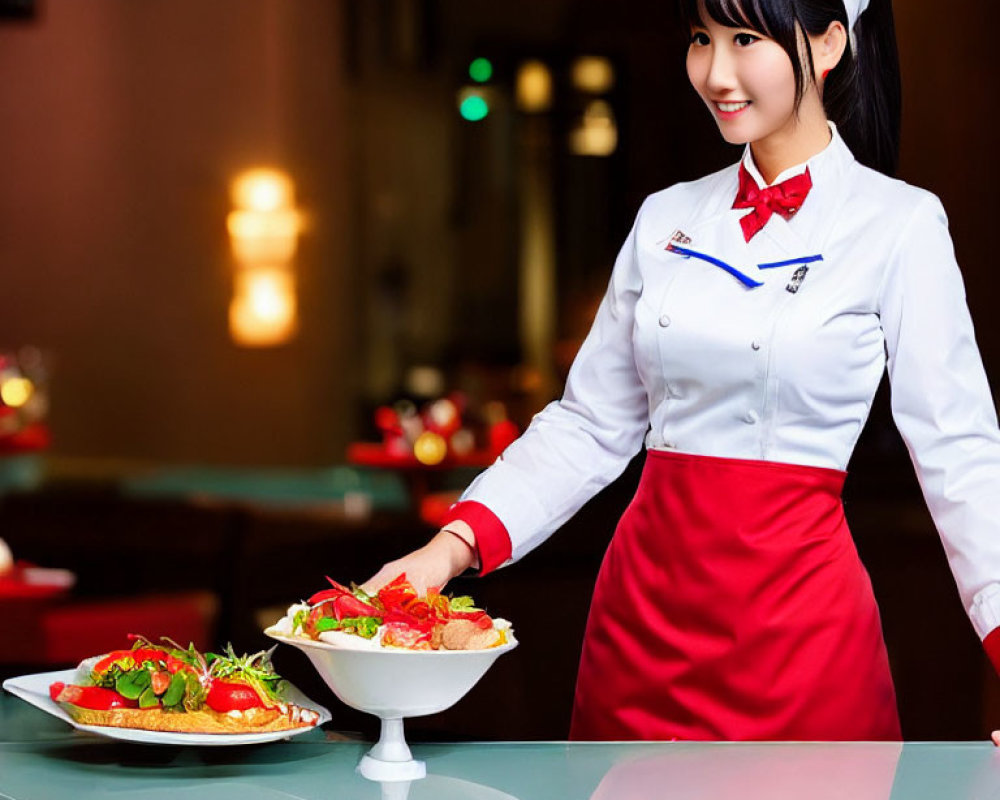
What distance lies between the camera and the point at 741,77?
5.73 ft

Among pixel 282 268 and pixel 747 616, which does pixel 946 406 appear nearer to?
pixel 747 616

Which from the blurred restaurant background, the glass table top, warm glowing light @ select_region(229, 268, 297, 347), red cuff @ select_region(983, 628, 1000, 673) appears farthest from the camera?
warm glowing light @ select_region(229, 268, 297, 347)

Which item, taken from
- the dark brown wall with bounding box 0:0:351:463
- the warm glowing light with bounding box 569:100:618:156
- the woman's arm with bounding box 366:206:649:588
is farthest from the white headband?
the dark brown wall with bounding box 0:0:351:463

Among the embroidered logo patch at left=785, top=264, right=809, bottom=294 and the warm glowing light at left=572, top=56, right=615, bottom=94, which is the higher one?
the warm glowing light at left=572, top=56, right=615, bottom=94

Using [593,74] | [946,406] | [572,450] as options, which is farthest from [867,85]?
[593,74]

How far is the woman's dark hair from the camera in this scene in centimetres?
172

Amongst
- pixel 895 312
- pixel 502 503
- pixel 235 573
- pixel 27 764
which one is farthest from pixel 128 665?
pixel 235 573

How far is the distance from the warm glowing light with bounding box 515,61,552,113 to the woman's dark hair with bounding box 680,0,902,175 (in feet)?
12.0

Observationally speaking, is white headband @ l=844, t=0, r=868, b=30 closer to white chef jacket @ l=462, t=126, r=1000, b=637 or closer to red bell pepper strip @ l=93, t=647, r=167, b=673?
white chef jacket @ l=462, t=126, r=1000, b=637

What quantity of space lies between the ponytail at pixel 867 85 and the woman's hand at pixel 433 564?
2.25 feet

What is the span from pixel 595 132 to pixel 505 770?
4234 millimetres

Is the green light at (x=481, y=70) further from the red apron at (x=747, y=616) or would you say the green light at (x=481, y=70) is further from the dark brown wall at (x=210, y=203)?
the red apron at (x=747, y=616)

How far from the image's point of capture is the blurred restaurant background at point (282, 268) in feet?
17.6

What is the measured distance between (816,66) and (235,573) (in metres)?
3.84
